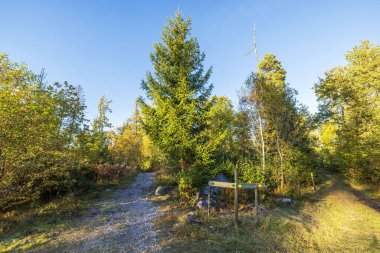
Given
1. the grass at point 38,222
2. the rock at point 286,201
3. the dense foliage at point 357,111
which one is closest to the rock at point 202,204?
the rock at point 286,201

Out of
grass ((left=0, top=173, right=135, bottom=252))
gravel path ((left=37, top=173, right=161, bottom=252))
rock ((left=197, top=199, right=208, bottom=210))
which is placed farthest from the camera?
rock ((left=197, top=199, right=208, bottom=210))

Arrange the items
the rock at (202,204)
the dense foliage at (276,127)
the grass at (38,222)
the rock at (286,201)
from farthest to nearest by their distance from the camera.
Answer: the dense foliage at (276,127) → the rock at (286,201) → the rock at (202,204) → the grass at (38,222)

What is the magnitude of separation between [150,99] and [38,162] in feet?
20.4

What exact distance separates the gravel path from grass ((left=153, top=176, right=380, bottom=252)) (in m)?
0.60

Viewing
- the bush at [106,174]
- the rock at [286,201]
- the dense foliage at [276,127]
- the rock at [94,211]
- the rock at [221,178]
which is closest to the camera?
the rock at [94,211]

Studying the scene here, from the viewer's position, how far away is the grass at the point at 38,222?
652cm

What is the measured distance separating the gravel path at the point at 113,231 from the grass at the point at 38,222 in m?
0.54

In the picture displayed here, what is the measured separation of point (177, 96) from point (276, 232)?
25.7ft

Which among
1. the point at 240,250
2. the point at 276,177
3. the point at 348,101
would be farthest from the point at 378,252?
the point at 348,101

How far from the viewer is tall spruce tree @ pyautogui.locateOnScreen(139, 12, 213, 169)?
10531mm

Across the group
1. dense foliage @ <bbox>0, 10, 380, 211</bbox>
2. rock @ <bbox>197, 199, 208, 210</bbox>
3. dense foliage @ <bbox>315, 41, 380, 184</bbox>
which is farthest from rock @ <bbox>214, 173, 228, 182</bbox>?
dense foliage @ <bbox>315, 41, 380, 184</bbox>

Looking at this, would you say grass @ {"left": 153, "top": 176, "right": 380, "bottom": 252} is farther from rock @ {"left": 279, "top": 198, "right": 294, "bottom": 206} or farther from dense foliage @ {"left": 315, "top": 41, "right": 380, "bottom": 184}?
dense foliage @ {"left": 315, "top": 41, "right": 380, "bottom": 184}

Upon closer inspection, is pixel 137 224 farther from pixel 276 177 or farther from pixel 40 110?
pixel 276 177

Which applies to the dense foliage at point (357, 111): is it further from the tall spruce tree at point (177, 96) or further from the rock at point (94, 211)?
the rock at point (94, 211)
